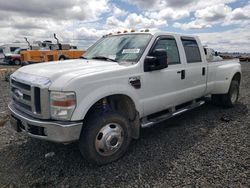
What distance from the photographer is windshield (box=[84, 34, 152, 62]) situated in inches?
153

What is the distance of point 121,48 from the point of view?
4133 mm

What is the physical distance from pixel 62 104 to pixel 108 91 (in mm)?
665

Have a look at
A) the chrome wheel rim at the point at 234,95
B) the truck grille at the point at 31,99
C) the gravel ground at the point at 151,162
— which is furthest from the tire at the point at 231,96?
the truck grille at the point at 31,99

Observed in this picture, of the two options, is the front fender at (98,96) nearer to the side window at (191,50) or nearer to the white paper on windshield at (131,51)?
the white paper on windshield at (131,51)

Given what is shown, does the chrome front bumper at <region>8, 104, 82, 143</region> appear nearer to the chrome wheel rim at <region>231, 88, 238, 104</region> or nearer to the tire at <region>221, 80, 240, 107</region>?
the tire at <region>221, 80, 240, 107</region>

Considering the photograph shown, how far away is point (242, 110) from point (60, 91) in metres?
5.05

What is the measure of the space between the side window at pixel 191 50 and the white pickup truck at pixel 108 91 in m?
0.03

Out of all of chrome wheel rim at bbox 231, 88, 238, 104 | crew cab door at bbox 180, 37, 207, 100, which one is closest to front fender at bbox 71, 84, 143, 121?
crew cab door at bbox 180, 37, 207, 100

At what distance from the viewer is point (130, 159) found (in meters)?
3.53

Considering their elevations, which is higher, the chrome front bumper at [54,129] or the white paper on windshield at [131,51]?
the white paper on windshield at [131,51]

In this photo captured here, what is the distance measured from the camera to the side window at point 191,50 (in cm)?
484

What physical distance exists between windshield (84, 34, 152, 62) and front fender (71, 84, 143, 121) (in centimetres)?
58

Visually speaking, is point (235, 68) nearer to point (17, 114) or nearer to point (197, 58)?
point (197, 58)

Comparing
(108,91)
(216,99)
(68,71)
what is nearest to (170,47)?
(108,91)
